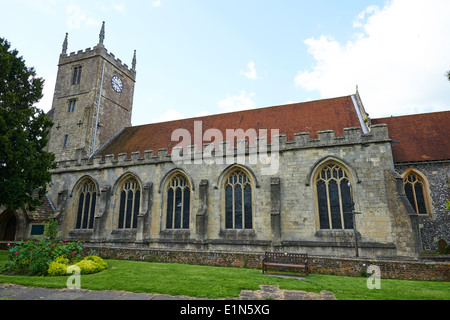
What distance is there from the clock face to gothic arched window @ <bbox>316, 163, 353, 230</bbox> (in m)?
22.6

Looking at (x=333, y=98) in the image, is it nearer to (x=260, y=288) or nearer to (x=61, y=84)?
(x=260, y=288)

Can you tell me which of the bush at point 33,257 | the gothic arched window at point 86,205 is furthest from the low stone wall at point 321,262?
the gothic arched window at point 86,205

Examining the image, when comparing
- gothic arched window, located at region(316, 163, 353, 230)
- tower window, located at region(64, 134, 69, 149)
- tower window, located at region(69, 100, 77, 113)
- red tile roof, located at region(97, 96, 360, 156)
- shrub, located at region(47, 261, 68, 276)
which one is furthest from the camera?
tower window, located at region(69, 100, 77, 113)

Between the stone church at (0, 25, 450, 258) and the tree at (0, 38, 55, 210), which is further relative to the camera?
the tree at (0, 38, 55, 210)

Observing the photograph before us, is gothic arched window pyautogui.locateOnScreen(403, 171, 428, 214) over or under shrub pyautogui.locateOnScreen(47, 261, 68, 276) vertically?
over

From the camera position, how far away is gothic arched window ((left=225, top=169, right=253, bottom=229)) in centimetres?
1612

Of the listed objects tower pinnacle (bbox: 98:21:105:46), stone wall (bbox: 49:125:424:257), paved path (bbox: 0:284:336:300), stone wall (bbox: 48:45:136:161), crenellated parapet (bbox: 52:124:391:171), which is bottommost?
paved path (bbox: 0:284:336:300)

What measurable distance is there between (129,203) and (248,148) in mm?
9657

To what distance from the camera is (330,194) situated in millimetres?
14922

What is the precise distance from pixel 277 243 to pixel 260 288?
6.91 meters

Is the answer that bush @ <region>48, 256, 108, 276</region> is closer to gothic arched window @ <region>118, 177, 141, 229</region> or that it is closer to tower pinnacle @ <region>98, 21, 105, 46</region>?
gothic arched window @ <region>118, 177, 141, 229</region>

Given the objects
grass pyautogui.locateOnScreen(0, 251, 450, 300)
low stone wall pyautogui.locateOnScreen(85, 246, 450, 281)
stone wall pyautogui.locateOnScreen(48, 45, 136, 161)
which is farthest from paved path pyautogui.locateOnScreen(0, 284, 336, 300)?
stone wall pyautogui.locateOnScreen(48, 45, 136, 161)
